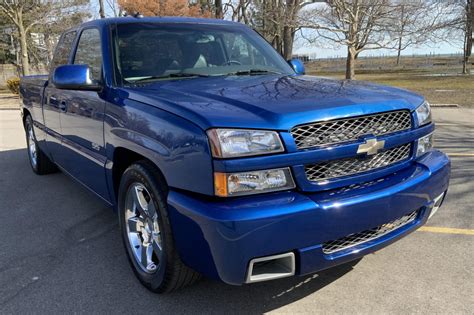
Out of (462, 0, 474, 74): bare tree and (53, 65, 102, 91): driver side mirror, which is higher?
(462, 0, 474, 74): bare tree

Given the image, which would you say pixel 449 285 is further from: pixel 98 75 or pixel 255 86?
pixel 98 75

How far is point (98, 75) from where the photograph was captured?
3.54 meters

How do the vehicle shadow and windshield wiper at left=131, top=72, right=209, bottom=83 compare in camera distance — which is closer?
the vehicle shadow

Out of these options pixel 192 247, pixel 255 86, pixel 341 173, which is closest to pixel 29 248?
pixel 192 247

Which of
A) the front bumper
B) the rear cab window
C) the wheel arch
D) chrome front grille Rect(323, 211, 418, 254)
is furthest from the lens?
the rear cab window

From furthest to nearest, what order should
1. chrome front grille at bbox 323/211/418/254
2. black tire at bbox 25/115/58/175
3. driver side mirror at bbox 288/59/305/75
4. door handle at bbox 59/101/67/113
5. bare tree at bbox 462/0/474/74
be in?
bare tree at bbox 462/0/474/74
black tire at bbox 25/115/58/175
driver side mirror at bbox 288/59/305/75
door handle at bbox 59/101/67/113
chrome front grille at bbox 323/211/418/254

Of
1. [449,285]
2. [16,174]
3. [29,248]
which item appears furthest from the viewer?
[16,174]

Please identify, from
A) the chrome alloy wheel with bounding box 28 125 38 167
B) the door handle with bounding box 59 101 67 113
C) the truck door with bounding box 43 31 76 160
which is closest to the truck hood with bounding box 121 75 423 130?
the door handle with bounding box 59 101 67 113

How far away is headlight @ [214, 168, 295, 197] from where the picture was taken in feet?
7.40

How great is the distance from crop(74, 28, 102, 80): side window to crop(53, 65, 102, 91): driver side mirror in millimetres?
166

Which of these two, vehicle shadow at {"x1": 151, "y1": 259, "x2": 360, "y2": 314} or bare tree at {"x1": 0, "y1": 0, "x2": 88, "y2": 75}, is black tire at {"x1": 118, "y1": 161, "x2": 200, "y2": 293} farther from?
bare tree at {"x1": 0, "y1": 0, "x2": 88, "y2": 75}

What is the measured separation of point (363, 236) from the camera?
2.58 m

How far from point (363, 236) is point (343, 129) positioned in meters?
0.65

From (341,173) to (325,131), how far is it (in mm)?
266
